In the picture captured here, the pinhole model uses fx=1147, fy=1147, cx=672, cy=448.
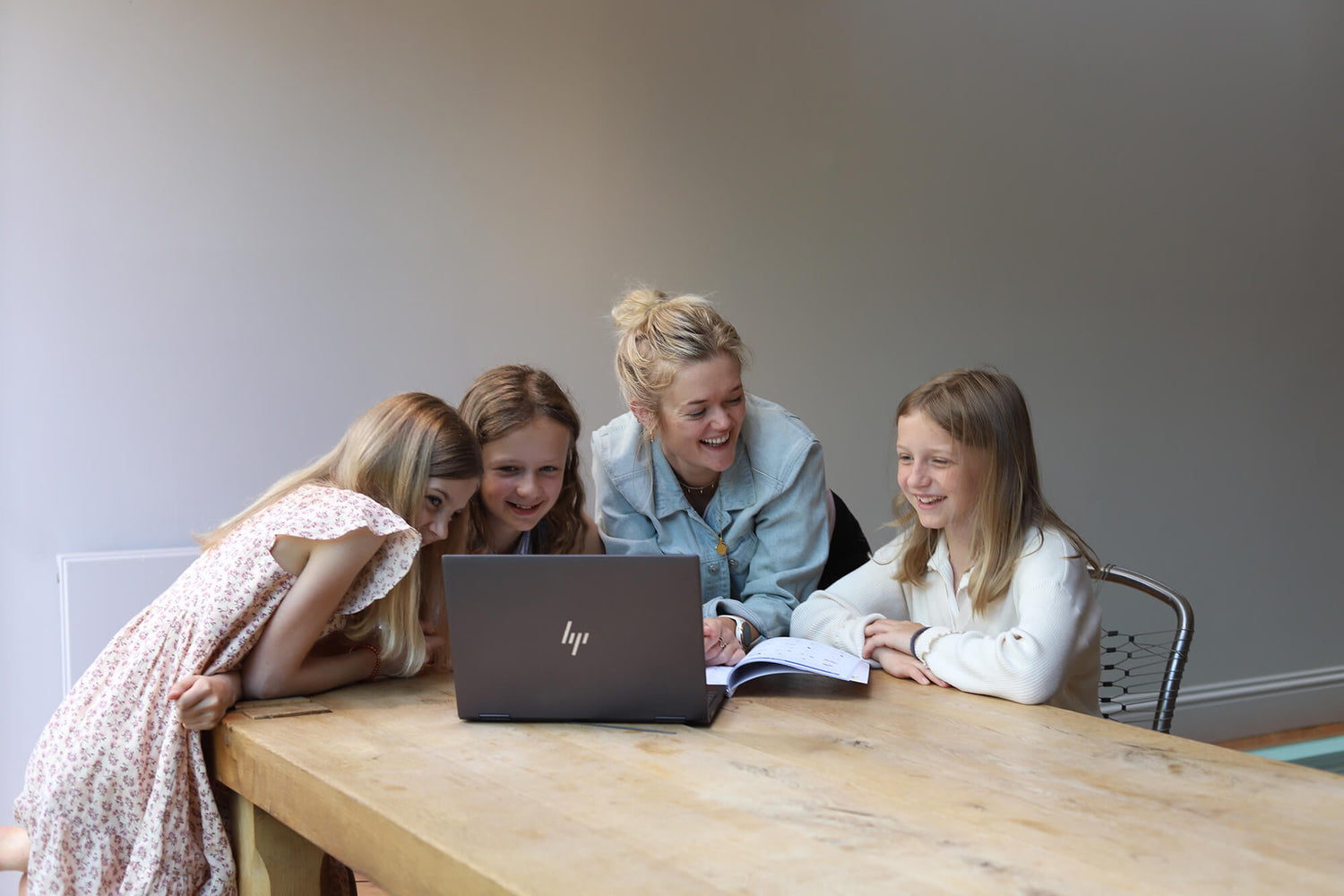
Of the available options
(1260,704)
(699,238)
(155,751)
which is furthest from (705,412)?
(1260,704)

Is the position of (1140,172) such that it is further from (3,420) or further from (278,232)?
(3,420)

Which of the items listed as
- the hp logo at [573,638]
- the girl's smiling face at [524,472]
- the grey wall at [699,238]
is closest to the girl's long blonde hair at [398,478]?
the girl's smiling face at [524,472]

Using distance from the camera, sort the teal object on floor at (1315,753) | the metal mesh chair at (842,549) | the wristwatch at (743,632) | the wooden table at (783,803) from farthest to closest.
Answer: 1. the teal object on floor at (1315,753)
2. the metal mesh chair at (842,549)
3. the wristwatch at (743,632)
4. the wooden table at (783,803)

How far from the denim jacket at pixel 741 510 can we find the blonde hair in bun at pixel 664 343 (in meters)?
0.12

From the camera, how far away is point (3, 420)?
2303 mm

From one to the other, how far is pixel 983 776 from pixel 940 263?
251cm

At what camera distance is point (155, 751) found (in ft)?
4.59

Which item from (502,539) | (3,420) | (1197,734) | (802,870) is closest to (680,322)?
(502,539)

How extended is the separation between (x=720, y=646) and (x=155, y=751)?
754mm

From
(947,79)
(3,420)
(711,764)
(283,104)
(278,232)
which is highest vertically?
(947,79)

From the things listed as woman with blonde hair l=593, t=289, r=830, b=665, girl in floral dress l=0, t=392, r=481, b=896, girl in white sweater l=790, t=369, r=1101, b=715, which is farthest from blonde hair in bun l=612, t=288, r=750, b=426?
girl in floral dress l=0, t=392, r=481, b=896

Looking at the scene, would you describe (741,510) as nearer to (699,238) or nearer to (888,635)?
(888,635)

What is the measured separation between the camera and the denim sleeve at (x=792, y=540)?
200 centimetres

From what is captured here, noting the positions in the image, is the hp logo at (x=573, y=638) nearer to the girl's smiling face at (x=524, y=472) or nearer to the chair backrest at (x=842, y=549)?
the girl's smiling face at (x=524, y=472)
